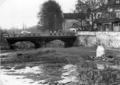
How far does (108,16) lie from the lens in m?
74.6

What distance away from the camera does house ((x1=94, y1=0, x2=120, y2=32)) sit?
71625mm

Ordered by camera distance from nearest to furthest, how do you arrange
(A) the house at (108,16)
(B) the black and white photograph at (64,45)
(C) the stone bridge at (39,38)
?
1. (B) the black and white photograph at (64,45)
2. (C) the stone bridge at (39,38)
3. (A) the house at (108,16)

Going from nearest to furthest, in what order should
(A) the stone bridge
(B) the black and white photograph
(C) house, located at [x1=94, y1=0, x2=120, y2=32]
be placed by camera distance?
1. (B) the black and white photograph
2. (A) the stone bridge
3. (C) house, located at [x1=94, y1=0, x2=120, y2=32]

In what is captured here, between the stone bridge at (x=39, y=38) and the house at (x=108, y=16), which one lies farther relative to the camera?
the house at (x=108, y=16)

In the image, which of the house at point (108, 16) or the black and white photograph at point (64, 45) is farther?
the house at point (108, 16)

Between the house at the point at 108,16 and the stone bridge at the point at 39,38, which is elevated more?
the house at the point at 108,16

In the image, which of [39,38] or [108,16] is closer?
[39,38]

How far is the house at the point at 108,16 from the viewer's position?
235 ft

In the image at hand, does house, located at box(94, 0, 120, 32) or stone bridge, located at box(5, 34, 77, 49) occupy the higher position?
house, located at box(94, 0, 120, 32)

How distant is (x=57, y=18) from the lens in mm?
103750

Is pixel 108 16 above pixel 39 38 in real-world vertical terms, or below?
above

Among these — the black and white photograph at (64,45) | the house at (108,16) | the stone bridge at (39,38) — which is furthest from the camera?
the house at (108,16)

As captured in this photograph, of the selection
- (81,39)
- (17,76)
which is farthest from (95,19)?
(17,76)

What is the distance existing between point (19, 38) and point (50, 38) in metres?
7.70
